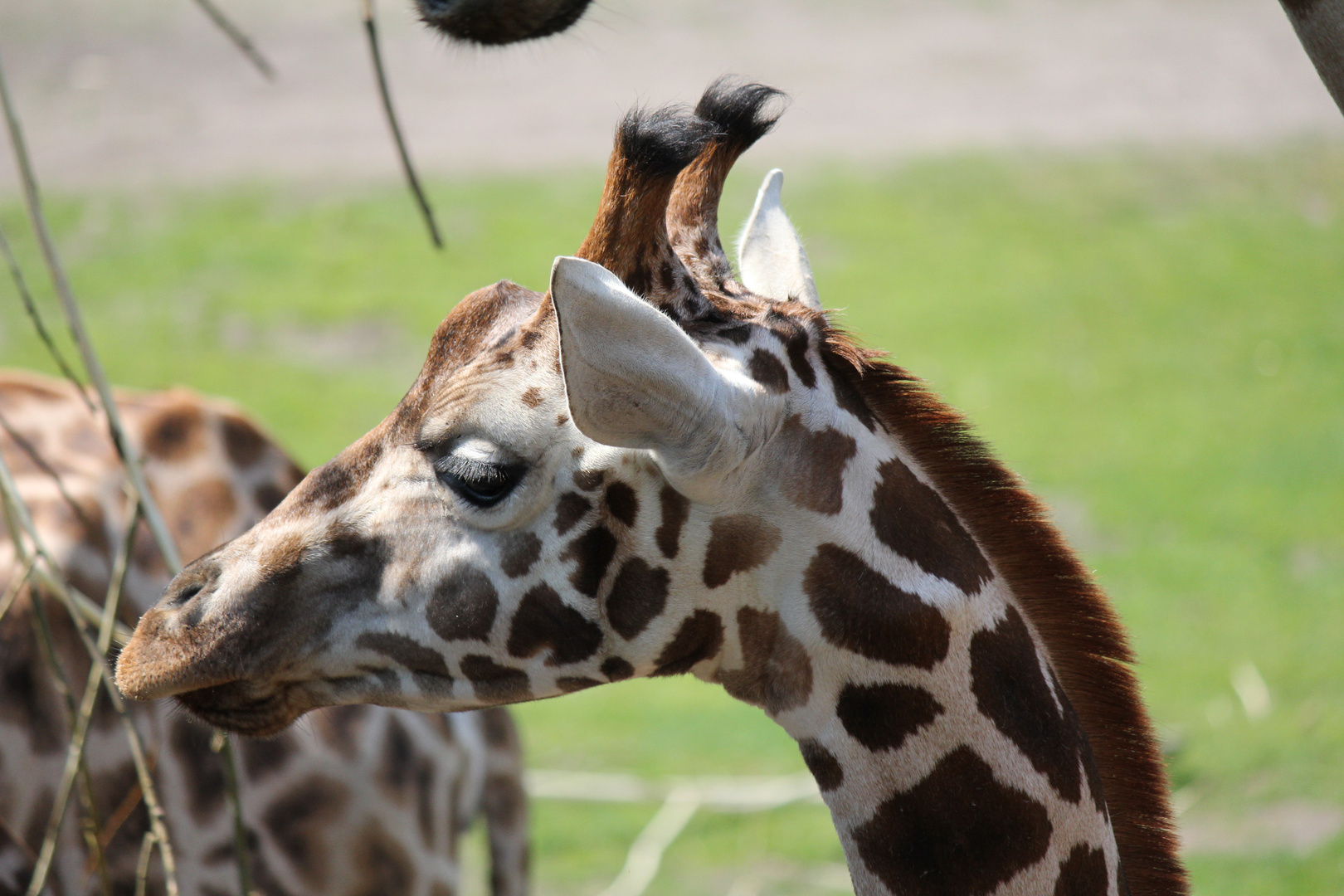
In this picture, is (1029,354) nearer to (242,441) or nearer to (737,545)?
(242,441)

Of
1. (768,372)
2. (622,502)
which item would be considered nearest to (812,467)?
(768,372)

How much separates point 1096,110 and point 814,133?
270 centimetres

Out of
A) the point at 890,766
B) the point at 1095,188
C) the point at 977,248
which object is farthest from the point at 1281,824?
the point at 1095,188

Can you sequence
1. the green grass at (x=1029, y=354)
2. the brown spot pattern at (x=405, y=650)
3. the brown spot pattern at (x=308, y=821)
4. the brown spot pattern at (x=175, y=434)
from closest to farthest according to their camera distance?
the brown spot pattern at (x=405, y=650)
the brown spot pattern at (x=308, y=821)
the brown spot pattern at (x=175, y=434)
the green grass at (x=1029, y=354)

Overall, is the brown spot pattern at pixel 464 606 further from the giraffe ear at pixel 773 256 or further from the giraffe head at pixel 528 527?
the giraffe ear at pixel 773 256

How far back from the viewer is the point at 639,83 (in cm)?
1189

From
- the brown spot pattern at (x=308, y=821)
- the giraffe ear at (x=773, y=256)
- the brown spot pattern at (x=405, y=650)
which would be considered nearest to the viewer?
the brown spot pattern at (x=405, y=650)

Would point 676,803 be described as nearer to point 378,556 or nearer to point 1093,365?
point 378,556

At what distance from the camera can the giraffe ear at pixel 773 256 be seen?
2023mm

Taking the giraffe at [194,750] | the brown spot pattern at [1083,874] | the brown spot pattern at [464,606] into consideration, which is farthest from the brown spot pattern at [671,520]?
the giraffe at [194,750]

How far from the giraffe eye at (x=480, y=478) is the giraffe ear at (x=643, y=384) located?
0.55 ft

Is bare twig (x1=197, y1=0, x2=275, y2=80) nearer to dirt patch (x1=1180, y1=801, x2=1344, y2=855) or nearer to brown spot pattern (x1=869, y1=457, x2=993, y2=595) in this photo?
brown spot pattern (x1=869, y1=457, x2=993, y2=595)

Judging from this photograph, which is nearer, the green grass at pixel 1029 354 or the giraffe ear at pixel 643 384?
the giraffe ear at pixel 643 384

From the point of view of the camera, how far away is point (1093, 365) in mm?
8742
